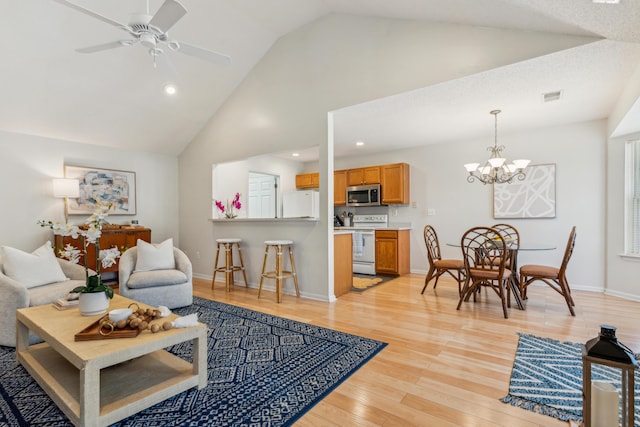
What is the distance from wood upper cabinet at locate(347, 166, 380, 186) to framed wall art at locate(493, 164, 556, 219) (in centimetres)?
206

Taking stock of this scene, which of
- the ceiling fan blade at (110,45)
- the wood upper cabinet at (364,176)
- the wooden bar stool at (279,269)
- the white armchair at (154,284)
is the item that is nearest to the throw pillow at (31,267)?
the white armchair at (154,284)

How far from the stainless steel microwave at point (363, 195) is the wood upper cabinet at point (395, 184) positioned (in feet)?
0.45

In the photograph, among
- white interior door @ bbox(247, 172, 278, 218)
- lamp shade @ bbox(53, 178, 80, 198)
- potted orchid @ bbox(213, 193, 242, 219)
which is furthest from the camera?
white interior door @ bbox(247, 172, 278, 218)

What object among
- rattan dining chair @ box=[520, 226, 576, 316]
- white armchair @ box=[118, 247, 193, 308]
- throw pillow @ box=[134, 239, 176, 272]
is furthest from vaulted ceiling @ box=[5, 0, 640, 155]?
white armchair @ box=[118, 247, 193, 308]

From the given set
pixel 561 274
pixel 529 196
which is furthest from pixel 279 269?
pixel 529 196

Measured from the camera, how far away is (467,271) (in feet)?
11.4

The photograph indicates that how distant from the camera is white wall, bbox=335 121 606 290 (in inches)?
170

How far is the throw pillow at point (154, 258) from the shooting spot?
364 cm

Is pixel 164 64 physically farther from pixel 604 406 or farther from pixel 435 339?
pixel 604 406

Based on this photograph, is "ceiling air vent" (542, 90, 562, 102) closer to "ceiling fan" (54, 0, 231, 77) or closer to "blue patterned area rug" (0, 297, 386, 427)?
"blue patterned area rug" (0, 297, 386, 427)

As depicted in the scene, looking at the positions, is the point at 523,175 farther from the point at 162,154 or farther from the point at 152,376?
the point at 162,154

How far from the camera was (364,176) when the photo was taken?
244 inches

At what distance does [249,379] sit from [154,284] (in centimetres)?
199

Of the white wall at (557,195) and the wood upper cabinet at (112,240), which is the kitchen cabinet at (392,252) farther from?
the wood upper cabinet at (112,240)
